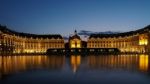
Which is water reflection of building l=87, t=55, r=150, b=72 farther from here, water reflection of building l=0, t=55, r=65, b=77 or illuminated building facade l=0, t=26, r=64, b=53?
illuminated building facade l=0, t=26, r=64, b=53

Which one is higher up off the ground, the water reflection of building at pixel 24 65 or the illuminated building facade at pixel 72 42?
the illuminated building facade at pixel 72 42

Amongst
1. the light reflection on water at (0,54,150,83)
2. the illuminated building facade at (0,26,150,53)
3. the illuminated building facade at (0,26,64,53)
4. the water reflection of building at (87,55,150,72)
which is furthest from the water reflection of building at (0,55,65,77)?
the illuminated building facade at (0,26,64,53)

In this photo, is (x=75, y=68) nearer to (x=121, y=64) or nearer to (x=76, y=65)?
(x=76, y=65)

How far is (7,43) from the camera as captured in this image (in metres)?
143

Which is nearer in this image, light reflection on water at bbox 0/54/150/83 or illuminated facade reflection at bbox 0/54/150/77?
light reflection on water at bbox 0/54/150/83

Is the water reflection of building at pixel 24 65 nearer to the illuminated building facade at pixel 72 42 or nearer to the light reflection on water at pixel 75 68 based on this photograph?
the light reflection on water at pixel 75 68

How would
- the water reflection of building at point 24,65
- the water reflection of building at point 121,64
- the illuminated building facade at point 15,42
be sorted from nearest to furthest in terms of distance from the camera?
1. the water reflection of building at point 24,65
2. the water reflection of building at point 121,64
3. the illuminated building facade at point 15,42

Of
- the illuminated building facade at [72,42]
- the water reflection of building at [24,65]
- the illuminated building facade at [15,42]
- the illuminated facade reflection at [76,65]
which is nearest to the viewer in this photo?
the water reflection of building at [24,65]

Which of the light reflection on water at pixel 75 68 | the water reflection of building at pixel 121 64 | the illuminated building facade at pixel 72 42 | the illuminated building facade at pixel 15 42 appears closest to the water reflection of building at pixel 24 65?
the light reflection on water at pixel 75 68

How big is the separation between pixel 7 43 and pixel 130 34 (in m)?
82.3

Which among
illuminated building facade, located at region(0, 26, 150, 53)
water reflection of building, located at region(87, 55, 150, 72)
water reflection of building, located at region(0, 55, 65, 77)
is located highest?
illuminated building facade, located at region(0, 26, 150, 53)

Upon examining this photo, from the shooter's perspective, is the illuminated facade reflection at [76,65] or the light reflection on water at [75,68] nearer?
the light reflection on water at [75,68]

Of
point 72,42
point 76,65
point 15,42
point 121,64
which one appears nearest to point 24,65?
point 76,65

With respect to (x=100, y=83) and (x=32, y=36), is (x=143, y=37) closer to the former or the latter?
(x=32, y=36)
